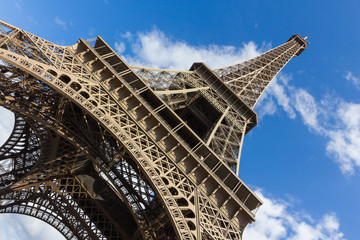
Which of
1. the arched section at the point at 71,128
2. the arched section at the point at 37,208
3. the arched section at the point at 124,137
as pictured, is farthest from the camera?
the arched section at the point at 37,208

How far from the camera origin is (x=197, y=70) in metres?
26.3

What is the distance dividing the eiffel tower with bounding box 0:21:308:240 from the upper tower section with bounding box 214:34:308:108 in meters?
4.47

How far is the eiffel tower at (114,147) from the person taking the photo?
1328 cm

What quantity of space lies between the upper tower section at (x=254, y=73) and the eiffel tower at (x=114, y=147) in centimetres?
447

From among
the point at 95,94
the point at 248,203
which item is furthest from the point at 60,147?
the point at 248,203

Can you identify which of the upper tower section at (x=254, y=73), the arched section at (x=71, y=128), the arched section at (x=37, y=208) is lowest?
the arched section at (x=37, y=208)

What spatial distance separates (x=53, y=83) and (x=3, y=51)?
221 centimetres

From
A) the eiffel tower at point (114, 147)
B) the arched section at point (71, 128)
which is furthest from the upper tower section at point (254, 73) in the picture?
the arched section at point (71, 128)

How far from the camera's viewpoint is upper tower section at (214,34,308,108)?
28.5 metres

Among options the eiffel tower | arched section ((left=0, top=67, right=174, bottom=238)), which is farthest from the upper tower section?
arched section ((left=0, top=67, right=174, bottom=238))

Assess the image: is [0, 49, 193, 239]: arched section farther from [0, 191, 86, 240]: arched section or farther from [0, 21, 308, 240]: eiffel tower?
[0, 191, 86, 240]: arched section

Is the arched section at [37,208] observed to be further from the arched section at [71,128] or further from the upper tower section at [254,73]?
the upper tower section at [254,73]

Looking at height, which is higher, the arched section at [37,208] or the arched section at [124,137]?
the arched section at [124,137]

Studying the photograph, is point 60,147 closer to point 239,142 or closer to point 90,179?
point 90,179
